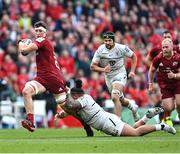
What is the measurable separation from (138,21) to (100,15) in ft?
7.06

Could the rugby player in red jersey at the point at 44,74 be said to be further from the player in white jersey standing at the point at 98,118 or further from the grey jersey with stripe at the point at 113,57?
the grey jersey with stripe at the point at 113,57

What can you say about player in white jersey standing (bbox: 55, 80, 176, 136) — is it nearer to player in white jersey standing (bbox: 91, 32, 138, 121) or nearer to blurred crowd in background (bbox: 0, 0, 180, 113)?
player in white jersey standing (bbox: 91, 32, 138, 121)

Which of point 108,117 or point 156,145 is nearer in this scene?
point 156,145

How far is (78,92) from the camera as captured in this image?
61.8 feet

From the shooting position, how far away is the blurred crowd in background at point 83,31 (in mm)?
31062

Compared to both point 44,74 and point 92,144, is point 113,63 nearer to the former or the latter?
point 44,74

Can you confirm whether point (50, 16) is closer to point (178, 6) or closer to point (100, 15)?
point (100, 15)

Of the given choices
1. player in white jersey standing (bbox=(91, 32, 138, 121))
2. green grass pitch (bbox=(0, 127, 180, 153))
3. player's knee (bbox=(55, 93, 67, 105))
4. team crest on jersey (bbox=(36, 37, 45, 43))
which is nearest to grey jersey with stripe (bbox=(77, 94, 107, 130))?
green grass pitch (bbox=(0, 127, 180, 153))

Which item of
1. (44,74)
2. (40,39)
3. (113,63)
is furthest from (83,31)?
(40,39)

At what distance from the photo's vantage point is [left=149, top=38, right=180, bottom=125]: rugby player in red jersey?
21.5 m

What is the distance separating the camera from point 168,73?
70.8 feet

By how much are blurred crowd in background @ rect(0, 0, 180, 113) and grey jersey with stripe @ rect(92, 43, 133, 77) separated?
6815mm

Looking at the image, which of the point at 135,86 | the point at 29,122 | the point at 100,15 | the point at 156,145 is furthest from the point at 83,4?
the point at 156,145

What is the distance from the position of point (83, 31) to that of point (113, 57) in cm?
1179
